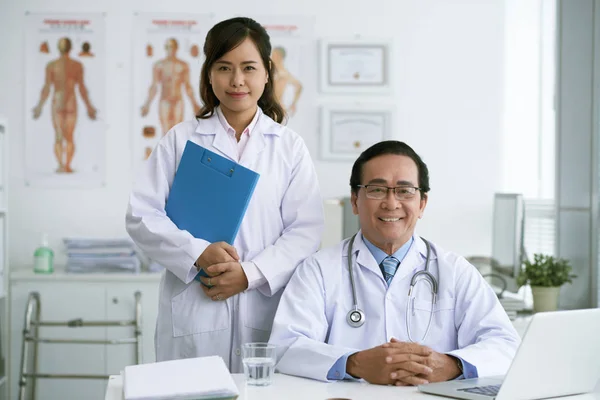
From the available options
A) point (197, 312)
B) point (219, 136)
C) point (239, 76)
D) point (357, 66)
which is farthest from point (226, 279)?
point (357, 66)

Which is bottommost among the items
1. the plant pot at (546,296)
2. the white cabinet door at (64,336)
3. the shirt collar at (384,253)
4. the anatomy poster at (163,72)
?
the white cabinet door at (64,336)

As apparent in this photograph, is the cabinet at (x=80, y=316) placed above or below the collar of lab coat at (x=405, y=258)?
below

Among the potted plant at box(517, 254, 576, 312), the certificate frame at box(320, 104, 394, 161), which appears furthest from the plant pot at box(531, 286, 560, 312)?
the certificate frame at box(320, 104, 394, 161)

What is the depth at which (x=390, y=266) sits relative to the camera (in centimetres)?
197

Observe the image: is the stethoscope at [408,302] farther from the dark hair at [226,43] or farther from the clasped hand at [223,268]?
the dark hair at [226,43]

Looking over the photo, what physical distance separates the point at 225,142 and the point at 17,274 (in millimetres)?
2165

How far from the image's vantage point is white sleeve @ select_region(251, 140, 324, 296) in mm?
2025

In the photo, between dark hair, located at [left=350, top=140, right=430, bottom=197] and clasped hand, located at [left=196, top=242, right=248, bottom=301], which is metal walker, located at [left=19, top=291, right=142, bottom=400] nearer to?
clasped hand, located at [left=196, top=242, right=248, bottom=301]

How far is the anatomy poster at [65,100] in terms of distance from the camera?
412cm

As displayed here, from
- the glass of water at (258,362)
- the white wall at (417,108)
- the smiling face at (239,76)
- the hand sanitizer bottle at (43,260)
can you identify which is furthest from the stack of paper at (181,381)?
the white wall at (417,108)

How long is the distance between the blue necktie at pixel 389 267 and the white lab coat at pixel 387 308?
0.03 m

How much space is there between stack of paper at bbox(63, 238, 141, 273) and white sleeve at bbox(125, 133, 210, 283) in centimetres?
188

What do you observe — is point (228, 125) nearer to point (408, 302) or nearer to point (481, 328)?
point (408, 302)

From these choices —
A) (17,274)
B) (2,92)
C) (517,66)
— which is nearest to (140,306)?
(17,274)
